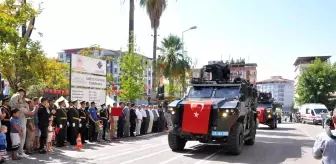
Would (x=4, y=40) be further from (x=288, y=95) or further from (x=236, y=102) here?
(x=288, y=95)

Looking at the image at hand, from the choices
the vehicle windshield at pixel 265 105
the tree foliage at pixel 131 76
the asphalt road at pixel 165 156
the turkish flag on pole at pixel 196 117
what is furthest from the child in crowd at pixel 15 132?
the vehicle windshield at pixel 265 105

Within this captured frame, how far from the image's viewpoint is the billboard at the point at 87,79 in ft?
59.1

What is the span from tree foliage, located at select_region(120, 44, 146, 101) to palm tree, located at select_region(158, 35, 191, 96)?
5757mm

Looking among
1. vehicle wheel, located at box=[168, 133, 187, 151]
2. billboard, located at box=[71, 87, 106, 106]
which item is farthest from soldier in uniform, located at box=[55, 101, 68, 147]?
vehicle wheel, located at box=[168, 133, 187, 151]

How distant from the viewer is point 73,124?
49.8ft

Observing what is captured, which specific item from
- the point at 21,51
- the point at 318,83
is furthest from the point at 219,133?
the point at 318,83

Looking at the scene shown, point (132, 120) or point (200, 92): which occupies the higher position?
point (200, 92)

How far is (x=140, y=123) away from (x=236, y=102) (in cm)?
913

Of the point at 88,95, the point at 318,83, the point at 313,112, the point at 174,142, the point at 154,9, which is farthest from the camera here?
the point at 318,83

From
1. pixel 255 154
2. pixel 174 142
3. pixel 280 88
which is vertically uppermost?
pixel 280 88

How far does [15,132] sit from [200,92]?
20.8 ft

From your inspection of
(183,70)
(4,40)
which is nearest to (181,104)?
(4,40)

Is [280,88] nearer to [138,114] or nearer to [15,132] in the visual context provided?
[138,114]

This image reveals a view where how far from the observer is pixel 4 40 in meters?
14.4
